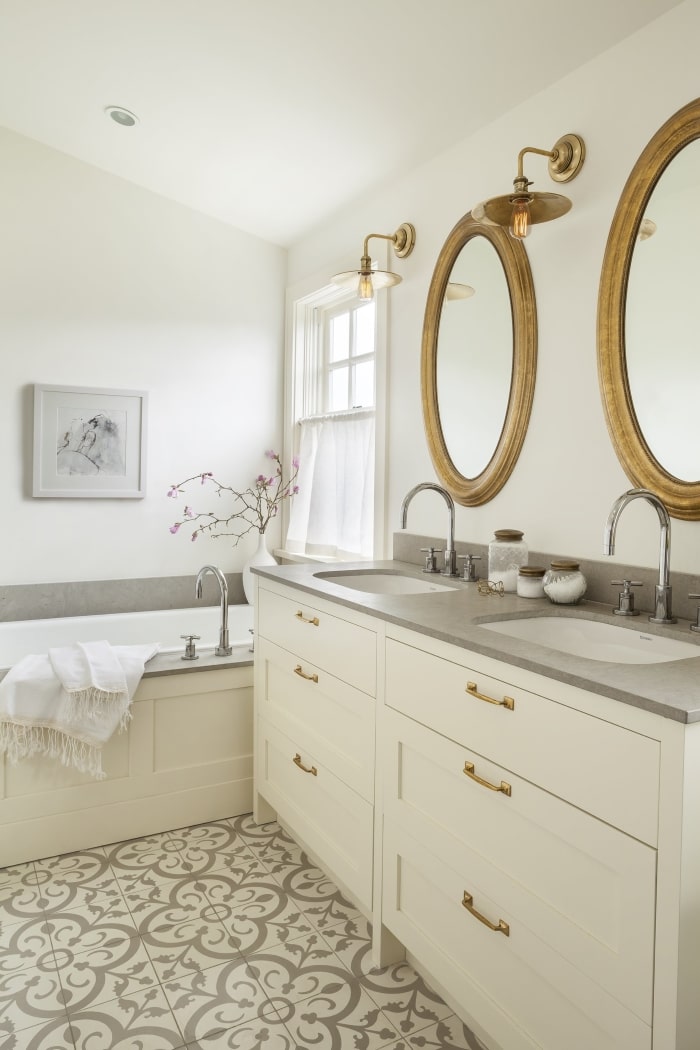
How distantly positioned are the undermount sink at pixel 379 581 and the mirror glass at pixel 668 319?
0.88m

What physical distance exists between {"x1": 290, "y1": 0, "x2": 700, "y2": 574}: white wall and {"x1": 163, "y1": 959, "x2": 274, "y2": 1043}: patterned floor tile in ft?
4.45

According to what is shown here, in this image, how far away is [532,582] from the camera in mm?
1878

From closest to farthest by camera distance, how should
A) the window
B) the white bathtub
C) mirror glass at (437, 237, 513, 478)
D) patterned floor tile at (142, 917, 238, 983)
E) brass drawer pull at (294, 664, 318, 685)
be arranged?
patterned floor tile at (142, 917, 238, 983) < brass drawer pull at (294, 664, 318, 685) < mirror glass at (437, 237, 513, 478) < the window < the white bathtub

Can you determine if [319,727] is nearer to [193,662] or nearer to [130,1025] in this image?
[193,662]

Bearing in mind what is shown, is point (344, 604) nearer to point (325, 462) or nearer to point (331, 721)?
point (331, 721)

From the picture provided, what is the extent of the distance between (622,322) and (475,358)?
2.03ft

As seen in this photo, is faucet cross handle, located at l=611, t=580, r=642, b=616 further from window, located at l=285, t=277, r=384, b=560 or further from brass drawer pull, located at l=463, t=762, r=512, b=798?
window, located at l=285, t=277, r=384, b=560

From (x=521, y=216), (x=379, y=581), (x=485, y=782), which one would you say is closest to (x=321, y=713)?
(x=379, y=581)

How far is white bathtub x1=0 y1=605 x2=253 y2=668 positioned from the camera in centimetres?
312

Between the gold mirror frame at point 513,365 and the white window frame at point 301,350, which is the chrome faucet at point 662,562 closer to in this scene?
the gold mirror frame at point 513,365

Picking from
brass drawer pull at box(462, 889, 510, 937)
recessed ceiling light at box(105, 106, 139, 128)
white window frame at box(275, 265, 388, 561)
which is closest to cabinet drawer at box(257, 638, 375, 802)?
brass drawer pull at box(462, 889, 510, 937)

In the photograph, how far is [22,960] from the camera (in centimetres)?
180

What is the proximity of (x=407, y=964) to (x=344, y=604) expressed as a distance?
3.01 feet

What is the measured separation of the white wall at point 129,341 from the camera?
323cm
